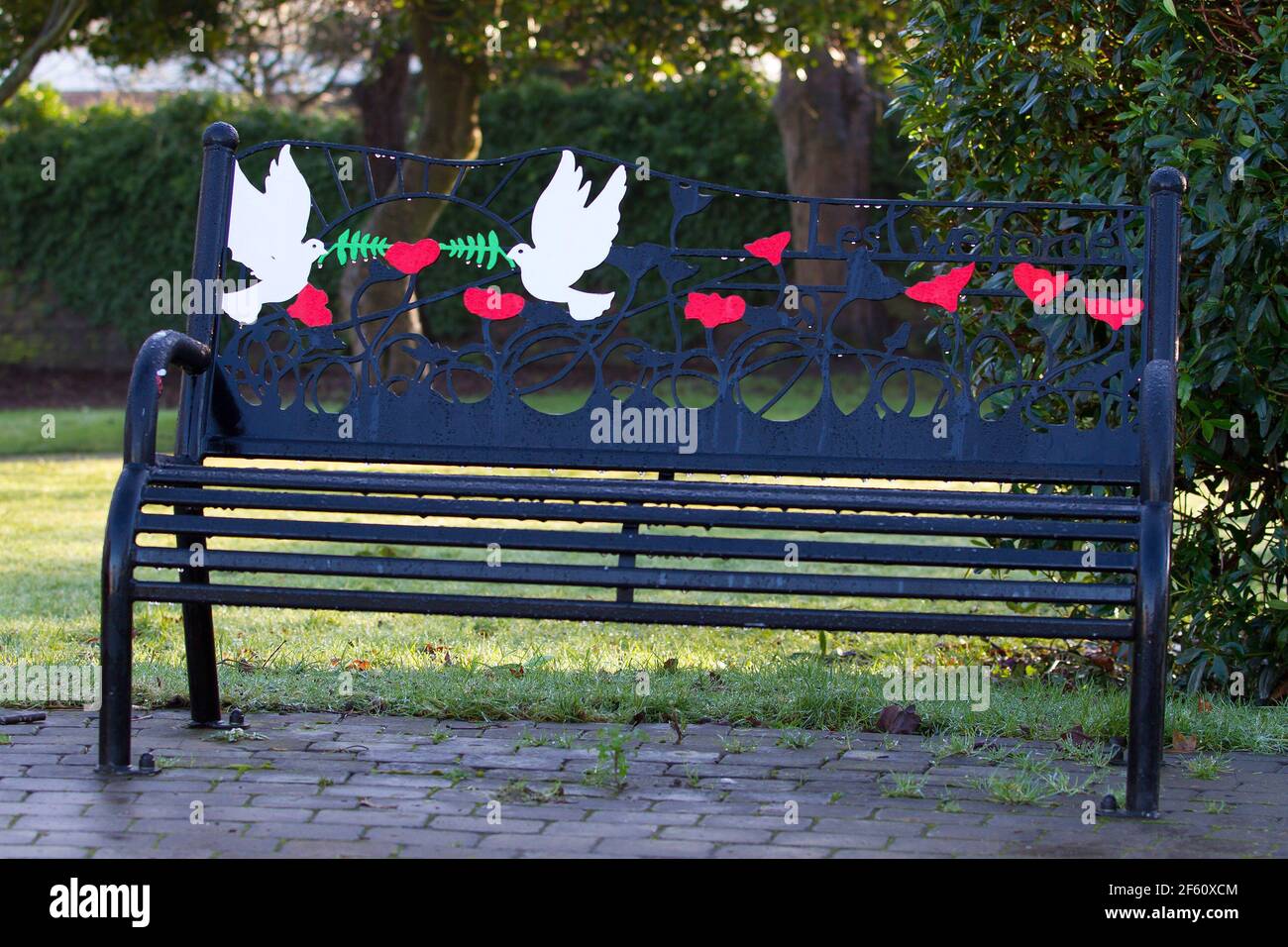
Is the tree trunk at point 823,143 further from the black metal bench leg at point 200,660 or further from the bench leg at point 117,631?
the bench leg at point 117,631

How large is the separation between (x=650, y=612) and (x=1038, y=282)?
1390 millimetres

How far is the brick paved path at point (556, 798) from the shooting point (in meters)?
3.01

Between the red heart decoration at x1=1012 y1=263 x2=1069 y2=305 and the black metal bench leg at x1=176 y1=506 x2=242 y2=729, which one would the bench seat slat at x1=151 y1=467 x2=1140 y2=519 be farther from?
the red heart decoration at x1=1012 y1=263 x2=1069 y2=305

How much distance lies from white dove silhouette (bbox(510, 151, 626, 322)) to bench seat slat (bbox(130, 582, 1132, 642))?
97cm

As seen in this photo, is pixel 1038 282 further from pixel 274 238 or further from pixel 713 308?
pixel 274 238

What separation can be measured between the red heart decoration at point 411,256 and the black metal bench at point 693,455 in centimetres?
2

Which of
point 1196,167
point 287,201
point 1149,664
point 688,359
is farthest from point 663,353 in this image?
point 1196,167

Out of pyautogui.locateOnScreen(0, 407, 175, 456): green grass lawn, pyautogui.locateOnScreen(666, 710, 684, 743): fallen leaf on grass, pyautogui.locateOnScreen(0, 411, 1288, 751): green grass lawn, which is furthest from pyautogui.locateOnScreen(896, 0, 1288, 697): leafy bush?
pyautogui.locateOnScreen(0, 407, 175, 456): green grass lawn

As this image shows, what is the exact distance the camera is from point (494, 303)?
13.2ft


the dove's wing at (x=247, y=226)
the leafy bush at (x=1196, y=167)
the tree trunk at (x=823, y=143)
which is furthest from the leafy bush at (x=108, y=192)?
the dove's wing at (x=247, y=226)

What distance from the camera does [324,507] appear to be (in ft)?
11.4
